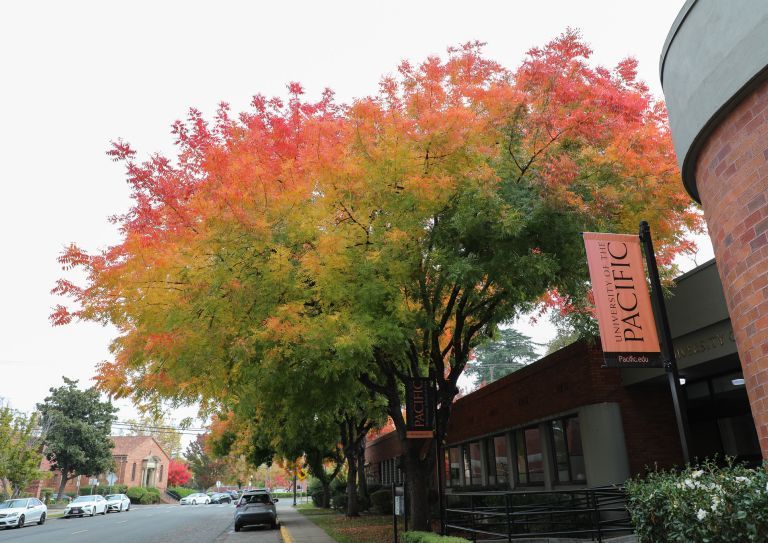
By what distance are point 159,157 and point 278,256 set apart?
18.8 ft

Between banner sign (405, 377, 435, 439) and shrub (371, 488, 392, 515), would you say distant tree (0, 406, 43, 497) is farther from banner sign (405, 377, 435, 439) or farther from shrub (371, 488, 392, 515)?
banner sign (405, 377, 435, 439)

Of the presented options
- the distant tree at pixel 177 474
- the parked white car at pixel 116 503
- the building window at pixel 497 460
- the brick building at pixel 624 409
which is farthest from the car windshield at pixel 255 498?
the distant tree at pixel 177 474

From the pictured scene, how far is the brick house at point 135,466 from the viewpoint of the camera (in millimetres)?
68938

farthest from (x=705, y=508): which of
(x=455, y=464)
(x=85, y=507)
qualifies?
(x=85, y=507)

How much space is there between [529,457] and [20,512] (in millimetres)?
25882

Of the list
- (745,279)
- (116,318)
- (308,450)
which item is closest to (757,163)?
(745,279)

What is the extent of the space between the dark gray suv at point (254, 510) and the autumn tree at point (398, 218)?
13.4 metres

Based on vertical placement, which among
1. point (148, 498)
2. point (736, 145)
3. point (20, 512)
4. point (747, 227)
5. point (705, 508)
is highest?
point (736, 145)

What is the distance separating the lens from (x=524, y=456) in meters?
18.1

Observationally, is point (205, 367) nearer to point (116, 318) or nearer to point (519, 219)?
point (116, 318)

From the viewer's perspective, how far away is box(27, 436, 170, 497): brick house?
6894 cm

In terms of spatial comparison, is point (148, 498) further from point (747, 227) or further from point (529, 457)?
point (747, 227)

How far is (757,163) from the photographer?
5.47m

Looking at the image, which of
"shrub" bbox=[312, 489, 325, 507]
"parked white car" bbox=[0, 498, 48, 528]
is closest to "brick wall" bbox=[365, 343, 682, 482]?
"parked white car" bbox=[0, 498, 48, 528]
